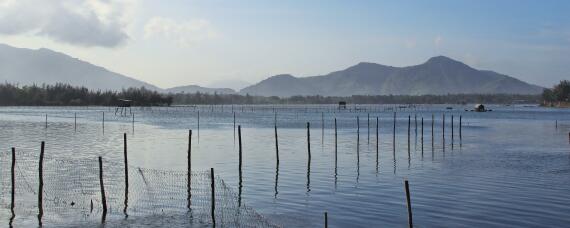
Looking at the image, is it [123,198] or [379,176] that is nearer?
[123,198]

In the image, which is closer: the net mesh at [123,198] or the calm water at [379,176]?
the net mesh at [123,198]

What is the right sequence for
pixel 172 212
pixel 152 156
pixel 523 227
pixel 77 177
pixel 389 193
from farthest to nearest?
pixel 152 156, pixel 77 177, pixel 389 193, pixel 172 212, pixel 523 227

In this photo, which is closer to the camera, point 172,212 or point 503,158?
point 172,212

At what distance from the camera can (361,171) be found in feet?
136

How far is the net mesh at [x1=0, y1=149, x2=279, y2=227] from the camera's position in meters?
25.1

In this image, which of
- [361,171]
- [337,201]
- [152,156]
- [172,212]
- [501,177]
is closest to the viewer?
[172,212]

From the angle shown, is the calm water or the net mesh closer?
the net mesh

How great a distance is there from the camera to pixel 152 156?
50.6m

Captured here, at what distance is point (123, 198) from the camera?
29.5m

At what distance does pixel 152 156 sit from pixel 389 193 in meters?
25.1

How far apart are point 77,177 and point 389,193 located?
18.1 metres

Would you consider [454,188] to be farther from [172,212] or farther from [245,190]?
[172,212]

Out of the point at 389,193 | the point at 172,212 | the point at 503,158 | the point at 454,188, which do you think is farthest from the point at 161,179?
the point at 503,158

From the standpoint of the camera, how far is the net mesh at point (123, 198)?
25.1 metres
